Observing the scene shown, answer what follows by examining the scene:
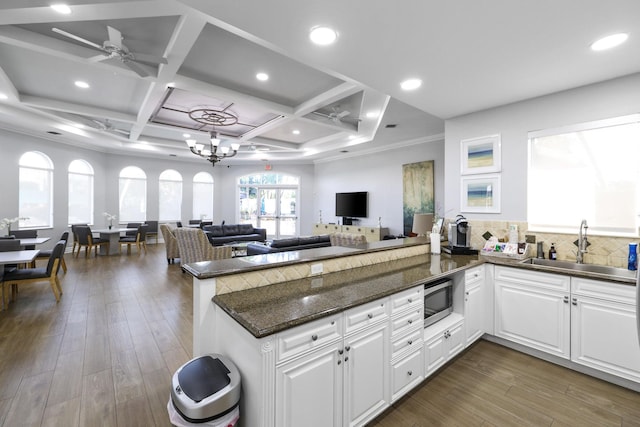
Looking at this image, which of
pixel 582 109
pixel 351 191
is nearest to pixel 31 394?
pixel 582 109

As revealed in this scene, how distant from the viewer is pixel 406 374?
6.36ft

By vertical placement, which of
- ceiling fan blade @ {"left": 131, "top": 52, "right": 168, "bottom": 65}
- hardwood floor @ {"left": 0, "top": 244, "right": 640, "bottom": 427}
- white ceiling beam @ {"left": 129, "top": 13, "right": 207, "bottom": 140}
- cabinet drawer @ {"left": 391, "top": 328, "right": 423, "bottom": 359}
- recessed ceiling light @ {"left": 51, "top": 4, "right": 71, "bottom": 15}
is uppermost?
white ceiling beam @ {"left": 129, "top": 13, "right": 207, "bottom": 140}

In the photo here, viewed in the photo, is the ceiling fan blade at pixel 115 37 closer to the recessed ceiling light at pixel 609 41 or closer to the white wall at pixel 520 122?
the white wall at pixel 520 122

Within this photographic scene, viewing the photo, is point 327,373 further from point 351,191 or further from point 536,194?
point 351,191

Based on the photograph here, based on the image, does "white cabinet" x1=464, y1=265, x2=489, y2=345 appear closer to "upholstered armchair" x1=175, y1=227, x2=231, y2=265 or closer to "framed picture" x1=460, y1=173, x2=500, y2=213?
"framed picture" x1=460, y1=173, x2=500, y2=213

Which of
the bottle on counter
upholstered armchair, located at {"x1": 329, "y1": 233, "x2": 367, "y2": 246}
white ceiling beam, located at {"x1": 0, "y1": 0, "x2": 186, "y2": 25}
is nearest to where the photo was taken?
white ceiling beam, located at {"x1": 0, "y1": 0, "x2": 186, "y2": 25}

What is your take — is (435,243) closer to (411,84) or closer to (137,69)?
(411,84)

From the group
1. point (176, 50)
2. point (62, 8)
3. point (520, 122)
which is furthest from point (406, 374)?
point (62, 8)

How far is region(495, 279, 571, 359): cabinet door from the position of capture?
7.82ft

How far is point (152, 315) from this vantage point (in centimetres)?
342

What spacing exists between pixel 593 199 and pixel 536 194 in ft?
1.49

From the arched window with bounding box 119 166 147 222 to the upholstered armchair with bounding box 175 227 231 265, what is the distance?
195 inches

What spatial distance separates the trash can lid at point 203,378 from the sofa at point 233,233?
241 inches

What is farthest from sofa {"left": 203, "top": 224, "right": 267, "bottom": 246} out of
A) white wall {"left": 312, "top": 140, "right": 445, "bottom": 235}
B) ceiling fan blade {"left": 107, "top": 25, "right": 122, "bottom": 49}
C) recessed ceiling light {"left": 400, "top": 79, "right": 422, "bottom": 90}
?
recessed ceiling light {"left": 400, "top": 79, "right": 422, "bottom": 90}
